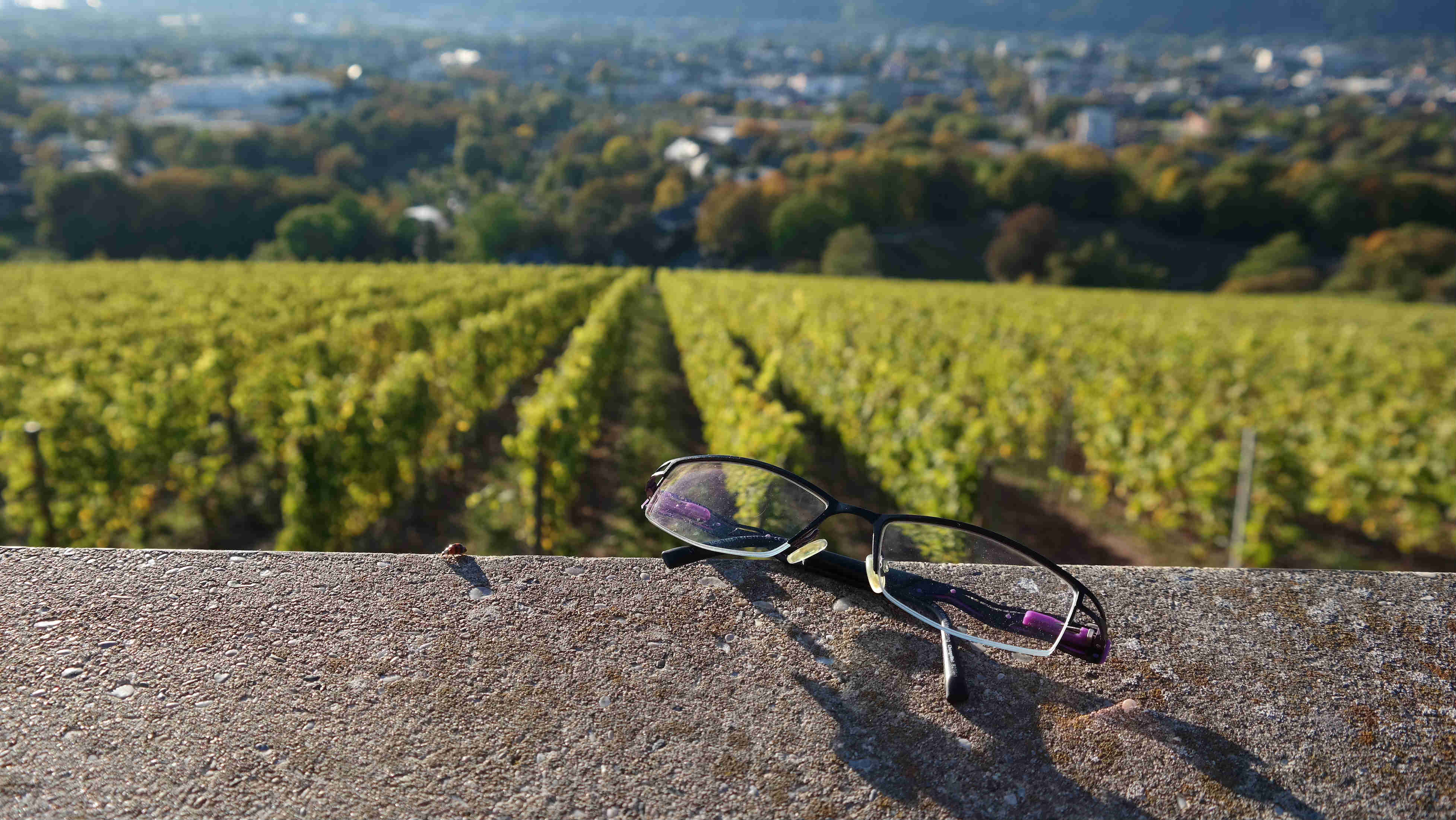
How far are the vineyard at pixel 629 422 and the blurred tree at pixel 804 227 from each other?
37814 mm

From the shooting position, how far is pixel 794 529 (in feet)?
4.25

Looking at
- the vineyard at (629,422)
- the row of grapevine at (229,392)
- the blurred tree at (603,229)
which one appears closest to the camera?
the vineyard at (629,422)

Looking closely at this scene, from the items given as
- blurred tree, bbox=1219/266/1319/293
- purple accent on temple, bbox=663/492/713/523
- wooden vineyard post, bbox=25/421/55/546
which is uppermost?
purple accent on temple, bbox=663/492/713/523

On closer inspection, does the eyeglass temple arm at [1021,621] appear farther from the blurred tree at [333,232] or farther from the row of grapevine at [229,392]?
the blurred tree at [333,232]

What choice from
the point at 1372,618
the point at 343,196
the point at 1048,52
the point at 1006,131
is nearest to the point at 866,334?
the point at 1372,618

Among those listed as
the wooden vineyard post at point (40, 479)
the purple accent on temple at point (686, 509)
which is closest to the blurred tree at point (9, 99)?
the wooden vineyard post at point (40, 479)

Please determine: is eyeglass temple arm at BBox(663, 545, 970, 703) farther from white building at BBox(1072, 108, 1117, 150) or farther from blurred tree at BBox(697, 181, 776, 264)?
white building at BBox(1072, 108, 1117, 150)

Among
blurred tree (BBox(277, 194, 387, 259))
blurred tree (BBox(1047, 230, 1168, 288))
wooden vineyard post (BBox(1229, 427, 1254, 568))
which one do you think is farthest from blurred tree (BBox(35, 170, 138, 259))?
wooden vineyard post (BBox(1229, 427, 1254, 568))

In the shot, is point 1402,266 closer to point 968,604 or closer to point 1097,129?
point 968,604

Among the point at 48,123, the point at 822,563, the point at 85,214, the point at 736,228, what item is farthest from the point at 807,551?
the point at 48,123

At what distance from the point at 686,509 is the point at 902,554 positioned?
374 millimetres

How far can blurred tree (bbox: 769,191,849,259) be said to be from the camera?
49656mm

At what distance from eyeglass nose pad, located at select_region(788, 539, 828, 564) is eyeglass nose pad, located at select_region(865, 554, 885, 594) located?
0.10 meters

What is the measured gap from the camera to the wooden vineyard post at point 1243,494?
16.5 ft
